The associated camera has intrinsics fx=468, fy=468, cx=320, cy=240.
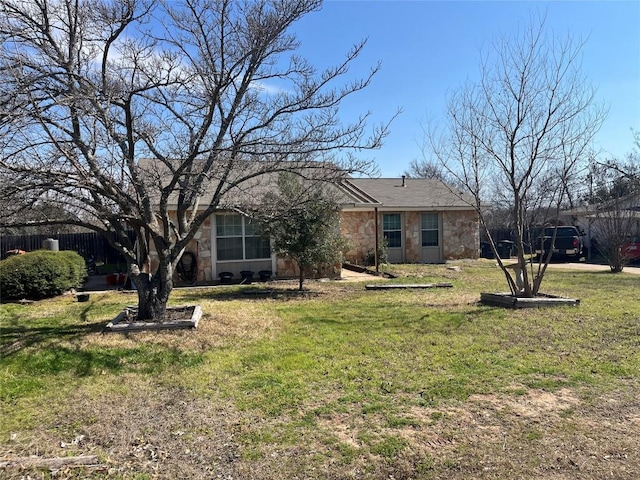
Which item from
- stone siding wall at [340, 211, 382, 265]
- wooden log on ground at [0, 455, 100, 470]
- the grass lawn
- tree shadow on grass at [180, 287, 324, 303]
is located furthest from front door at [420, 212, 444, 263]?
wooden log on ground at [0, 455, 100, 470]

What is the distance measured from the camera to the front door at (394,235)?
63.8 feet

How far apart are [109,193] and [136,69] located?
229 centimetres

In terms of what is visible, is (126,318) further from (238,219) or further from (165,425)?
(238,219)

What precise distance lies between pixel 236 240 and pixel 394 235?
8033 millimetres

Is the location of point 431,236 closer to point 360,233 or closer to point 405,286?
point 360,233

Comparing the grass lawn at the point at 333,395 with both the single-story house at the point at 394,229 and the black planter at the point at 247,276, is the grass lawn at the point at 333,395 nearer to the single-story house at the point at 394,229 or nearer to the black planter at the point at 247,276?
the black planter at the point at 247,276

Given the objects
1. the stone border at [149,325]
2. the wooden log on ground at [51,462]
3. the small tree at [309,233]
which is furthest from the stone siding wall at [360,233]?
the wooden log on ground at [51,462]

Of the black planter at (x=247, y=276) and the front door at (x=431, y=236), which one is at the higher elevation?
the front door at (x=431, y=236)

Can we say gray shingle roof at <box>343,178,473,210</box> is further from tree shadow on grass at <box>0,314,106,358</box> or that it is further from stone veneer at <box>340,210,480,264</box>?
tree shadow on grass at <box>0,314,106,358</box>

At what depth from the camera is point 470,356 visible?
5.86 meters

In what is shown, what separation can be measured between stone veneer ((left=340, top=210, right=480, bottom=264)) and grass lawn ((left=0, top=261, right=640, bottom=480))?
30.8 ft

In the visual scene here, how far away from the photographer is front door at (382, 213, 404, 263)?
19.5 meters

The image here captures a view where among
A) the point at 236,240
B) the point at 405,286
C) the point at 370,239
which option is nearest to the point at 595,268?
the point at 370,239

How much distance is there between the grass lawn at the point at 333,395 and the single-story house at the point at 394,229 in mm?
5555
